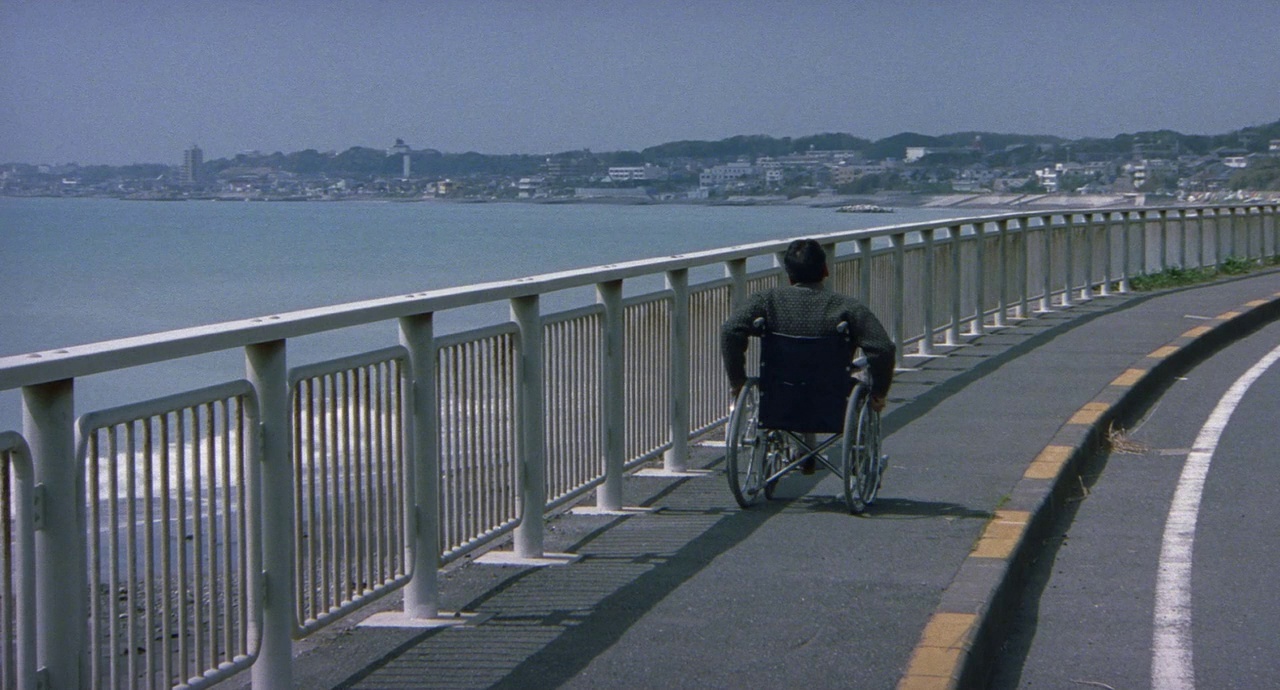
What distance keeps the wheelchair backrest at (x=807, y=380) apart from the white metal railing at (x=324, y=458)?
0.70 metres

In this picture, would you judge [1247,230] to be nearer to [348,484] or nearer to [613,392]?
[613,392]

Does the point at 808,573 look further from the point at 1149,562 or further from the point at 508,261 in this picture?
the point at 508,261

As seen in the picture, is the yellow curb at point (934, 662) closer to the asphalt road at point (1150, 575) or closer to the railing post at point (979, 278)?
the asphalt road at point (1150, 575)

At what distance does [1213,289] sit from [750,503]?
16.8m

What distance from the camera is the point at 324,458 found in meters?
5.13

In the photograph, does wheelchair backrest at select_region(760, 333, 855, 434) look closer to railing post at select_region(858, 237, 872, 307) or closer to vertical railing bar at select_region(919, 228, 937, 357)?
railing post at select_region(858, 237, 872, 307)

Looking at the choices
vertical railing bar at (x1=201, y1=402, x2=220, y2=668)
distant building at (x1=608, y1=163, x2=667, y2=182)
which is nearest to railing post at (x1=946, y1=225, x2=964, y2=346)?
vertical railing bar at (x1=201, y1=402, x2=220, y2=668)

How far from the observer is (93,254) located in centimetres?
11356

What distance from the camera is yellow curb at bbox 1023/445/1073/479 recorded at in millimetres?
8609

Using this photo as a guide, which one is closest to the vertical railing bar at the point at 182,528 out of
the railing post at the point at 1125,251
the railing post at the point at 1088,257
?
the railing post at the point at 1088,257

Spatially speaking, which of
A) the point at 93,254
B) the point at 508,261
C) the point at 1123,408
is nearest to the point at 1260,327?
the point at 1123,408

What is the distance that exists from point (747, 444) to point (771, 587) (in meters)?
1.49

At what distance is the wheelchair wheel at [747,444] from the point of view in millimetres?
7664

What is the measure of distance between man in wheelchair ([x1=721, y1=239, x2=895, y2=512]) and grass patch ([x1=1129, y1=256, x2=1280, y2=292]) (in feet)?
52.7
